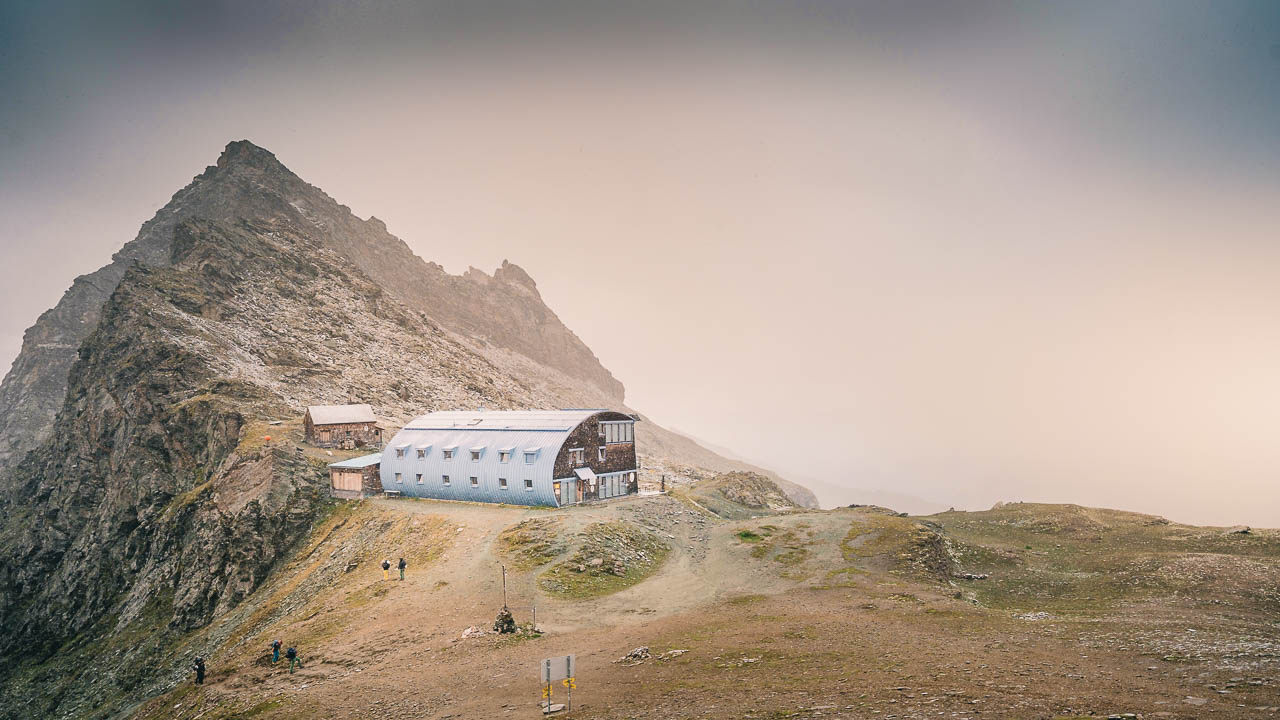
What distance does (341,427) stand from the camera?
79.2 metres

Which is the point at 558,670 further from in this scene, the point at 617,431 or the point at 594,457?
the point at 617,431

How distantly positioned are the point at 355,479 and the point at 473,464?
47.1ft

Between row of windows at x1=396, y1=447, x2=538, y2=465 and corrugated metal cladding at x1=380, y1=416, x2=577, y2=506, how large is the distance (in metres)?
0.10

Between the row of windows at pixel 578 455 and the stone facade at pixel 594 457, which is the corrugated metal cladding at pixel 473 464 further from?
the row of windows at pixel 578 455

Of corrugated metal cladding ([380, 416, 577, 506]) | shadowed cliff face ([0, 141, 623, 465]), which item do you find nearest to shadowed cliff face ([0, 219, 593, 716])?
corrugated metal cladding ([380, 416, 577, 506])

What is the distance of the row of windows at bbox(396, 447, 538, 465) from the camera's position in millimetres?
60750

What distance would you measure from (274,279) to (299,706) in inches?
5245

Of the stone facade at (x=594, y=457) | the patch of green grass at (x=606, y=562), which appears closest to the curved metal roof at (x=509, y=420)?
the stone facade at (x=594, y=457)

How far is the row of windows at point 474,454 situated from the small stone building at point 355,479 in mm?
3354

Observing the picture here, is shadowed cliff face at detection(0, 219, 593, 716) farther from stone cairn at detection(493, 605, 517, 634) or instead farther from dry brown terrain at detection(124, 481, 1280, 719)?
stone cairn at detection(493, 605, 517, 634)

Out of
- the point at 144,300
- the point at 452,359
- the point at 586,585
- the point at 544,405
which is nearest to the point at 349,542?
the point at 586,585

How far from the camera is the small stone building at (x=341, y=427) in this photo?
77188 mm

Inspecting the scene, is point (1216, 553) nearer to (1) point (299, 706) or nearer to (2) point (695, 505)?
(2) point (695, 505)

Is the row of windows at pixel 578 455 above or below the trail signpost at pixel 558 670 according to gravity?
above
